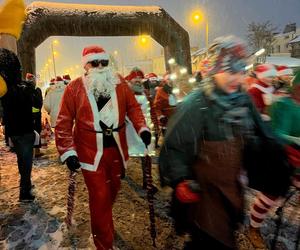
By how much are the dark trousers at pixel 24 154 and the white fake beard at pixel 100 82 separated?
2100 millimetres

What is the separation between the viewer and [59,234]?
14.1ft

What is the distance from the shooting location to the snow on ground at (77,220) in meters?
4.02

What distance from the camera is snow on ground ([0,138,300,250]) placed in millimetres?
4020

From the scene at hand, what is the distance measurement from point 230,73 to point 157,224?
2544 millimetres

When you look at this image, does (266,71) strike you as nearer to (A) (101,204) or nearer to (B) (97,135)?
(B) (97,135)

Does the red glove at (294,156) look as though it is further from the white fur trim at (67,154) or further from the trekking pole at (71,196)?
the trekking pole at (71,196)

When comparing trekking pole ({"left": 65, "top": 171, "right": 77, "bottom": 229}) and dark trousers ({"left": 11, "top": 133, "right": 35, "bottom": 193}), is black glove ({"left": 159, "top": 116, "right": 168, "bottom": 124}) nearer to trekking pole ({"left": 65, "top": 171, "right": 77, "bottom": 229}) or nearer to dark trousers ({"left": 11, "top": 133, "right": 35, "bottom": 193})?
dark trousers ({"left": 11, "top": 133, "right": 35, "bottom": 193})

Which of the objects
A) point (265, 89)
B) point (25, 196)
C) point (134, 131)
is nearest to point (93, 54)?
point (134, 131)

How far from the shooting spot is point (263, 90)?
18.1 ft

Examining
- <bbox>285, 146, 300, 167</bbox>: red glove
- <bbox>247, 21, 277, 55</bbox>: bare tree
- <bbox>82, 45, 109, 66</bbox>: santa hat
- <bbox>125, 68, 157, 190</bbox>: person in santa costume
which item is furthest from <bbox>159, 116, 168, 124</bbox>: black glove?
<bbox>247, 21, 277, 55</bbox>: bare tree

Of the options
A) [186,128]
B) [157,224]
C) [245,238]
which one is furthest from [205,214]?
[157,224]

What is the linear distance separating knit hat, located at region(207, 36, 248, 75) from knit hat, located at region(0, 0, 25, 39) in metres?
2.30

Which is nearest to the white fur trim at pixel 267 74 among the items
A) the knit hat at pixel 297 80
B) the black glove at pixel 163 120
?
the knit hat at pixel 297 80

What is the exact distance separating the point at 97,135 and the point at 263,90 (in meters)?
3.06
